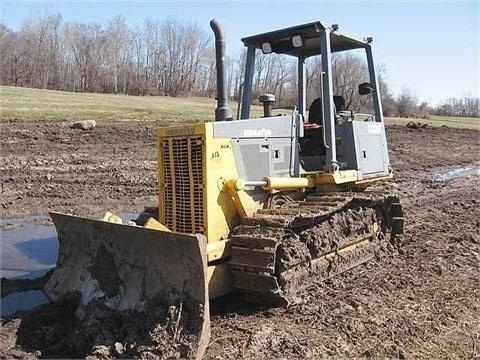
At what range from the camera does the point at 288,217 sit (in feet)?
17.8

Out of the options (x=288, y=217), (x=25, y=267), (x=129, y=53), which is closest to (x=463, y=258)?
(x=288, y=217)

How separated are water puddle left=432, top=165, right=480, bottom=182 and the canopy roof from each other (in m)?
9.90

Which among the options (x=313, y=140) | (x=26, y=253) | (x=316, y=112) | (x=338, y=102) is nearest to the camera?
(x=313, y=140)

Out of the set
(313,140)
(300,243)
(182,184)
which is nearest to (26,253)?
(182,184)

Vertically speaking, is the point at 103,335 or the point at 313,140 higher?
the point at 313,140

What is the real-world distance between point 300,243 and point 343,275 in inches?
45.0

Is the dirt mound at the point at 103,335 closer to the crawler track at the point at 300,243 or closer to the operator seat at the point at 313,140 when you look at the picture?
the crawler track at the point at 300,243

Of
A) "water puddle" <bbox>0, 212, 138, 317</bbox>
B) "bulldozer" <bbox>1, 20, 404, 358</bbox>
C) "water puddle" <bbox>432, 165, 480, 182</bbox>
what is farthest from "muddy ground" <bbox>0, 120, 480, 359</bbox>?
"water puddle" <bbox>0, 212, 138, 317</bbox>

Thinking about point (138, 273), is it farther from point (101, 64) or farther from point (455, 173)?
point (101, 64)

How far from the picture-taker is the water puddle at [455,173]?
54.7ft

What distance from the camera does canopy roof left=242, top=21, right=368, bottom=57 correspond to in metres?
6.65

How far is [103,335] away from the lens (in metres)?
4.59

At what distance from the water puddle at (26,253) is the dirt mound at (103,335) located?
667mm

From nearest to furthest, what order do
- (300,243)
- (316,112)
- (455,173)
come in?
1. (300,243)
2. (316,112)
3. (455,173)
